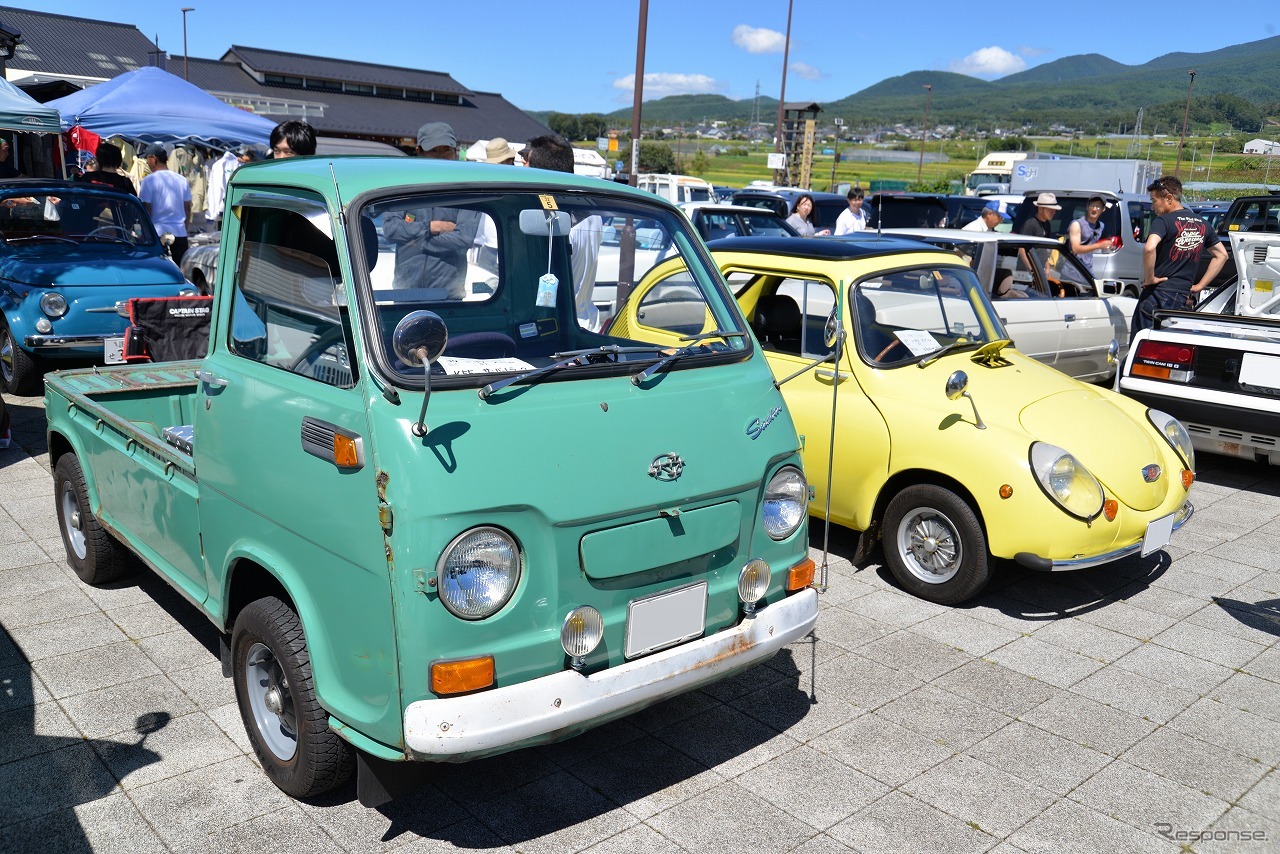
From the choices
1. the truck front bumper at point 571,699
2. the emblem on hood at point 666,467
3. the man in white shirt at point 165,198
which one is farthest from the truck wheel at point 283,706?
the man in white shirt at point 165,198

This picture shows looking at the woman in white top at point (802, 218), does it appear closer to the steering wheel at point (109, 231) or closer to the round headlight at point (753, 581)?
the steering wheel at point (109, 231)

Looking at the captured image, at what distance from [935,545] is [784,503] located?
2079mm

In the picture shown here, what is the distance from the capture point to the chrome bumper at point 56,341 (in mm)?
8398

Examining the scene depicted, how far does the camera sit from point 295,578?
3.07 metres

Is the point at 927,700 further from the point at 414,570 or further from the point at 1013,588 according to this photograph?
the point at 414,570

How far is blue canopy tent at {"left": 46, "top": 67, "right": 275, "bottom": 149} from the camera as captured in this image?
13852 millimetres

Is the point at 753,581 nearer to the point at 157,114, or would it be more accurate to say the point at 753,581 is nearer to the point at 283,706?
the point at 283,706

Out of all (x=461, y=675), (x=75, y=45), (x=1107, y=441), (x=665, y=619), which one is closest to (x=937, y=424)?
(x=1107, y=441)

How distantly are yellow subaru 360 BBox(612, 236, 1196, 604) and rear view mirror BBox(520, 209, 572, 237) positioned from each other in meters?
0.64

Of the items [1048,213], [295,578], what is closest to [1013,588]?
[295,578]

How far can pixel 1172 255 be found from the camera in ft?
30.3

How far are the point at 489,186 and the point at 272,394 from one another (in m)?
1.00

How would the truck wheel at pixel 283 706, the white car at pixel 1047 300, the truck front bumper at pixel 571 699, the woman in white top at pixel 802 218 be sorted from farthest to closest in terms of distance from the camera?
the woman in white top at pixel 802 218 < the white car at pixel 1047 300 < the truck wheel at pixel 283 706 < the truck front bumper at pixel 571 699

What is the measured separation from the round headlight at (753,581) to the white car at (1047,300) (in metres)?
5.18
